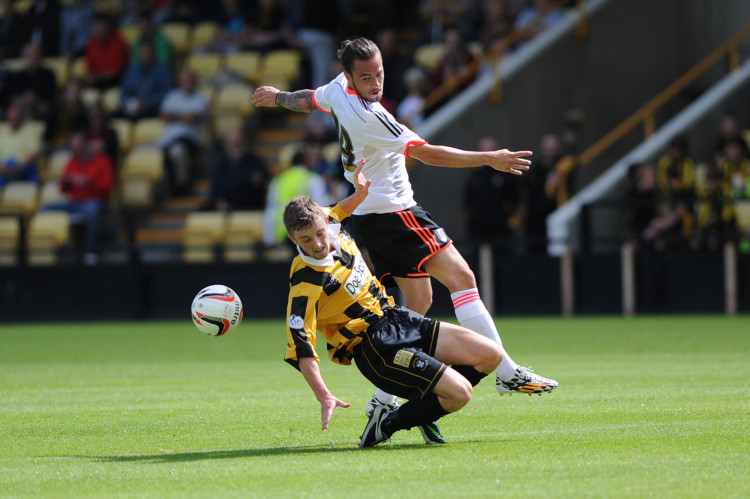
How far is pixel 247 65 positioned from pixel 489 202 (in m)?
6.50

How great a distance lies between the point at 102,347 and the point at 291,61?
9.15 m

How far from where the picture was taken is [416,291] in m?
7.53

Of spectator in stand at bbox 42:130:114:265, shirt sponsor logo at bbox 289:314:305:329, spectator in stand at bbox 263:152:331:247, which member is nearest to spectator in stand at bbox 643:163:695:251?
spectator in stand at bbox 263:152:331:247

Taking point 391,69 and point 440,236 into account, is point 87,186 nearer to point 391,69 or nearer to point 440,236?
point 391,69

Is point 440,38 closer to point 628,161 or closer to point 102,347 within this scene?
point 628,161

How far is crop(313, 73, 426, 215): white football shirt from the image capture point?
7.24 m

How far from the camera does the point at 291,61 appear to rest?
22156 millimetres

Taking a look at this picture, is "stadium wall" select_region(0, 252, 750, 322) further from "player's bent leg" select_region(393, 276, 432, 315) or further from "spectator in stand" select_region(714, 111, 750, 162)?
"player's bent leg" select_region(393, 276, 432, 315)

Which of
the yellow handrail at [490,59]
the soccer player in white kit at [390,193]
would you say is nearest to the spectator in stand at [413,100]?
the yellow handrail at [490,59]

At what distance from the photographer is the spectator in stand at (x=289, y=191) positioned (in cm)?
1753

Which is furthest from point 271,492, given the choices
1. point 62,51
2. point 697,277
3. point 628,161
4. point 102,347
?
point 62,51

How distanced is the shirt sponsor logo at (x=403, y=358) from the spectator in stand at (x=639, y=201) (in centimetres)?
1208

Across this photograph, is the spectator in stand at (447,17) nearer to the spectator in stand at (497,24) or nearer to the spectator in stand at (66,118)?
A: the spectator in stand at (497,24)

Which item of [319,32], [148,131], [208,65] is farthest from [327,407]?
[208,65]
